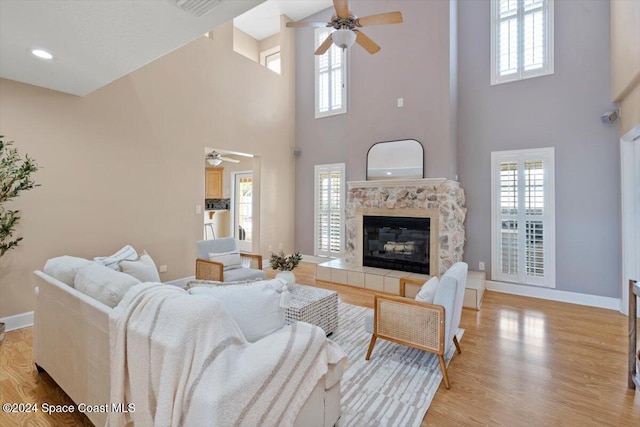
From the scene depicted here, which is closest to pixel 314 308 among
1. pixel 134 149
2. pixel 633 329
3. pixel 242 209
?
pixel 633 329

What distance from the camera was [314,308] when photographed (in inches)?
115

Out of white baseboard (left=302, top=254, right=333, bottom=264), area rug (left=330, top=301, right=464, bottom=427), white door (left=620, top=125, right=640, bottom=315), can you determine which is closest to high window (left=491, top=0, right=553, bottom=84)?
white door (left=620, top=125, right=640, bottom=315)

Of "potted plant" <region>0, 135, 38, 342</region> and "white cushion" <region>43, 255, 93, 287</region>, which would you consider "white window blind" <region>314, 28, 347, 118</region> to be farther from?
"white cushion" <region>43, 255, 93, 287</region>

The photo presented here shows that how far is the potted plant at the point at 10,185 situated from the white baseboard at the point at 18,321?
381 mm

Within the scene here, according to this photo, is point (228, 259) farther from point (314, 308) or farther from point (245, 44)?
point (245, 44)

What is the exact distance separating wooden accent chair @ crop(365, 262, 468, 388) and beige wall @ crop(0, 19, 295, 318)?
3.63 metres

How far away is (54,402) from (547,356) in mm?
3989

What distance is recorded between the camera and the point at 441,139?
4645 mm

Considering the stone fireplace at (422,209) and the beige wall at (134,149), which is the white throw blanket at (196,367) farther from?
the stone fireplace at (422,209)

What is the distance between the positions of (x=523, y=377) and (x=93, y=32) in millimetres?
4395

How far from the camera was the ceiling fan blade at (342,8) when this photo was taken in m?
3.17

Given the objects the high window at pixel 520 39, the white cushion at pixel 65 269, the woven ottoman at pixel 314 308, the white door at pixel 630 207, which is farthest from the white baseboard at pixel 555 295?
the white cushion at pixel 65 269

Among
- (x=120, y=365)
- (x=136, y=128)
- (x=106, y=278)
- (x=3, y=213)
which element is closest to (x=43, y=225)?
(x=3, y=213)

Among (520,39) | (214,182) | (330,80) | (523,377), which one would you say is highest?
(330,80)
